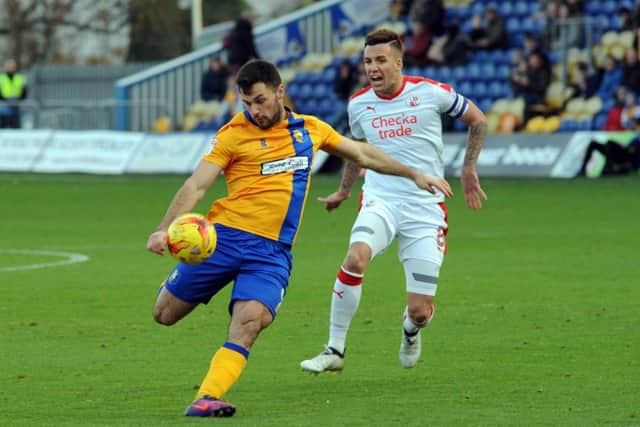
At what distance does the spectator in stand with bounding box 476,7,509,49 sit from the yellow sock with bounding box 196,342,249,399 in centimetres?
2617

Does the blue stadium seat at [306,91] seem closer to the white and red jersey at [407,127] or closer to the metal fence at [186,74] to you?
the metal fence at [186,74]

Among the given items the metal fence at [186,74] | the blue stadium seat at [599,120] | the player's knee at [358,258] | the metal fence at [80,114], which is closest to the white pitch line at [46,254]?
the player's knee at [358,258]

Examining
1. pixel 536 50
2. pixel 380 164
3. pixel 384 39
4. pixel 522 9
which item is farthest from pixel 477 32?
pixel 380 164

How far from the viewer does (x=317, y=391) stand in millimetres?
8562

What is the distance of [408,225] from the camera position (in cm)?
973

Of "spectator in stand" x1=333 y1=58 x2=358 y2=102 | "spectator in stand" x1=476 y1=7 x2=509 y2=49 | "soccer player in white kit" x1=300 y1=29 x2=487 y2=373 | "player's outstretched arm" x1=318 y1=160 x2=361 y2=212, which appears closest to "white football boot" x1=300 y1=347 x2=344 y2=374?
"soccer player in white kit" x1=300 y1=29 x2=487 y2=373

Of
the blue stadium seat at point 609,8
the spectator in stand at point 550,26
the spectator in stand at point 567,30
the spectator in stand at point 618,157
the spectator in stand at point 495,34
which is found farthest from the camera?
the spectator in stand at point 495,34

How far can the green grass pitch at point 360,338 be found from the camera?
309 inches

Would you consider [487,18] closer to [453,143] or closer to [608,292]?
[453,143]

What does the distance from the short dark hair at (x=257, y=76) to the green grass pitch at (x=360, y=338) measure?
1.66m

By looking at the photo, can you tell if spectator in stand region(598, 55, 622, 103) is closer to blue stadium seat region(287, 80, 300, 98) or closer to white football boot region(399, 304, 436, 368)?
blue stadium seat region(287, 80, 300, 98)

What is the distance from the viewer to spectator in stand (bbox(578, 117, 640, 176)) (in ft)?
89.4

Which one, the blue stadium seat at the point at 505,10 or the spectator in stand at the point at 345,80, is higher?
the blue stadium seat at the point at 505,10

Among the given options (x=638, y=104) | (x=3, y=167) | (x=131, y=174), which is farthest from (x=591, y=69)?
(x=3, y=167)
